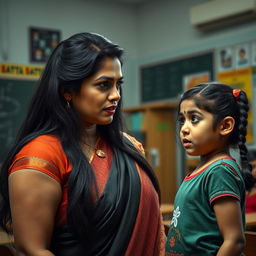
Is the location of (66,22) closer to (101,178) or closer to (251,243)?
(251,243)

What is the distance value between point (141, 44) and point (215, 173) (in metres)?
5.24

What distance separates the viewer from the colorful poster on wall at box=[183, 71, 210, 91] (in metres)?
5.41

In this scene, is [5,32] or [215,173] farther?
[5,32]

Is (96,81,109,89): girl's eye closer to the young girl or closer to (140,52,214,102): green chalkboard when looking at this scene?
the young girl

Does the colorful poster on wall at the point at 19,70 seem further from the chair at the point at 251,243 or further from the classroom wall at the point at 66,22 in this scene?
the chair at the point at 251,243

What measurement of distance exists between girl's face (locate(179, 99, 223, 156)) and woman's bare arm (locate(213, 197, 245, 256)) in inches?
7.4

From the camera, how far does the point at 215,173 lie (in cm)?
135

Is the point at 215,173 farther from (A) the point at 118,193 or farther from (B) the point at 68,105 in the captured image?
(B) the point at 68,105

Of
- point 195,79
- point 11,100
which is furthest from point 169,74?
point 11,100

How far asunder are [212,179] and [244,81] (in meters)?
3.79

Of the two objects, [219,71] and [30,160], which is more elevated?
[219,71]

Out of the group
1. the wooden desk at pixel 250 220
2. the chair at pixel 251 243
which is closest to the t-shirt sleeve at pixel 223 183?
the chair at pixel 251 243

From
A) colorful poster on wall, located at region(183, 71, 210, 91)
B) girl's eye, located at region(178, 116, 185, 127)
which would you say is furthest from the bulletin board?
girl's eye, located at region(178, 116, 185, 127)

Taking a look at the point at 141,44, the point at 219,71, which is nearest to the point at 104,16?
the point at 141,44
